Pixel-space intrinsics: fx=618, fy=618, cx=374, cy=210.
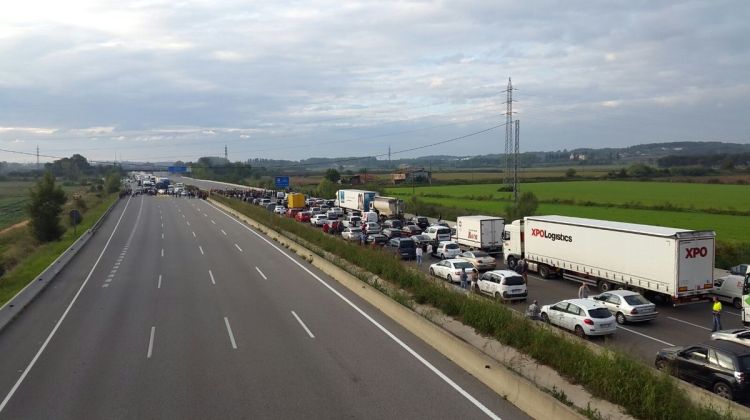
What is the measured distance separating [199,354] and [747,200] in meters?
65.5

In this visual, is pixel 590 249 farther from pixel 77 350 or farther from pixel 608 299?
pixel 77 350

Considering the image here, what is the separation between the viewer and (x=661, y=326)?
20359 mm

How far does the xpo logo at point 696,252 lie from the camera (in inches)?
869

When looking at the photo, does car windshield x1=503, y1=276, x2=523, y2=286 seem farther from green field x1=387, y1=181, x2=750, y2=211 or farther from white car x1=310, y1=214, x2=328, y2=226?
green field x1=387, y1=181, x2=750, y2=211

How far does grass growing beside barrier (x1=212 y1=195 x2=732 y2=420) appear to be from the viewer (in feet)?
32.8

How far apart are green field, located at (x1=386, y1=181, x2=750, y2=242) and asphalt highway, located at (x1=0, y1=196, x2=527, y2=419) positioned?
3055 centimetres

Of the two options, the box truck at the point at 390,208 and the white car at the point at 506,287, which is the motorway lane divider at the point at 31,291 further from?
the box truck at the point at 390,208

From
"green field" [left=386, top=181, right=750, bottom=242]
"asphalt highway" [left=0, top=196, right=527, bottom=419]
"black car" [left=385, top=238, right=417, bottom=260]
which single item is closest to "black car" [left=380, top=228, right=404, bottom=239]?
"black car" [left=385, top=238, right=417, bottom=260]

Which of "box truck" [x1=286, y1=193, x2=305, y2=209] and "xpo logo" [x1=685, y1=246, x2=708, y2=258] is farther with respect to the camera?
"box truck" [x1=286, y1=193, x2=305, y2=209]

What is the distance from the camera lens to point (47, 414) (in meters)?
11.5

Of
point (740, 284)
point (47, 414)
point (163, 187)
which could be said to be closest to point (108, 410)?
point (47, 414)

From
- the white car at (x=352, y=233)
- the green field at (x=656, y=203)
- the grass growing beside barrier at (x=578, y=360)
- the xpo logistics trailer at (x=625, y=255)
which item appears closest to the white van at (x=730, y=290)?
the xpo logistics trailer at (x=625, y=255)

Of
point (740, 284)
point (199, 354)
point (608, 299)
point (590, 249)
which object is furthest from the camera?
point (590, 249)

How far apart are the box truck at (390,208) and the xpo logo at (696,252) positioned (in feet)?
122
